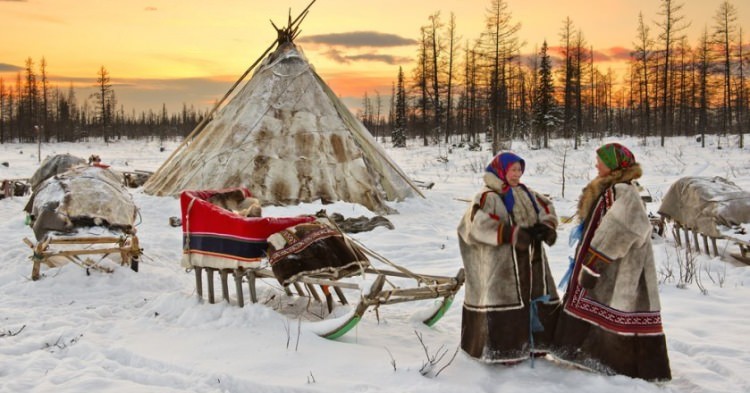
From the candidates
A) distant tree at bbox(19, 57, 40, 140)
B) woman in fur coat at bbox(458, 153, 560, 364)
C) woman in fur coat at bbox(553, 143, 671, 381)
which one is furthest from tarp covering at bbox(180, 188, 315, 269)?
distant tree at bbox(19, 57, 40, 140)

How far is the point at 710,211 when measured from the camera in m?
7.96

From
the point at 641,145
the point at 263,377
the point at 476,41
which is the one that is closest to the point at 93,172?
the point at 263,377

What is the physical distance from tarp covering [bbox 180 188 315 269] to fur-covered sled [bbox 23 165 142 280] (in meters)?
1.73

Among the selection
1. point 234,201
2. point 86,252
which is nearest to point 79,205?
point 86,252

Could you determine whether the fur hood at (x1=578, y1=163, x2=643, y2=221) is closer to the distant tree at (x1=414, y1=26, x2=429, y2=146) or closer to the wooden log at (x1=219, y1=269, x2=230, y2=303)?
the wooden log at (x1=219, y1=269, x2=230, y2=303)

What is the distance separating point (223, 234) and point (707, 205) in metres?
6.66

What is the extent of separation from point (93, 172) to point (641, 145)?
28.2 meters

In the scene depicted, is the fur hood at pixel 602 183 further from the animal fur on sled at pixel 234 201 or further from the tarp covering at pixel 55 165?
the tarp covering at pixel 55 165

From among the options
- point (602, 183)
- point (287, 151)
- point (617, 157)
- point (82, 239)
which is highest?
point (287, 151)

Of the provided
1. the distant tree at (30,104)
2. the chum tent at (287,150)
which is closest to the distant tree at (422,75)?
the chum tent at (287,150)

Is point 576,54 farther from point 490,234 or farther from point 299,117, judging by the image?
point 490,234

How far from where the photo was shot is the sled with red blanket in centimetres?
431

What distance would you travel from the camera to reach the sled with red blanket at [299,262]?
170 inches

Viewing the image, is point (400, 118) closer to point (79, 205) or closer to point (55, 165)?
point (55, 165)
